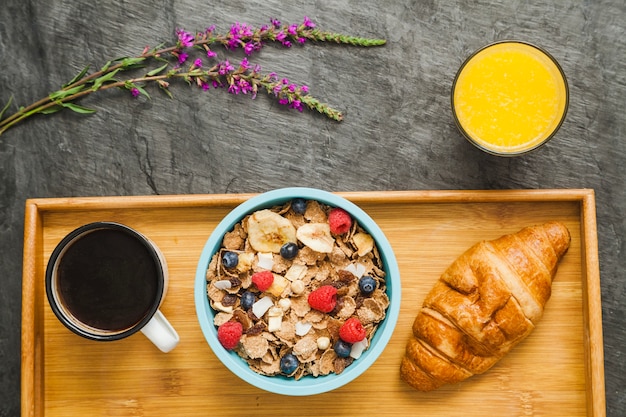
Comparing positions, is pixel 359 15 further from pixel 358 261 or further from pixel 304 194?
pixel 358 261

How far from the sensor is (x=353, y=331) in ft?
4.73

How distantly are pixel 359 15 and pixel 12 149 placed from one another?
1.08 m

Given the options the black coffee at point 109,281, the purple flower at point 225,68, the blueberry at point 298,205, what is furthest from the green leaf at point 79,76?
the blueberry at point 298,205

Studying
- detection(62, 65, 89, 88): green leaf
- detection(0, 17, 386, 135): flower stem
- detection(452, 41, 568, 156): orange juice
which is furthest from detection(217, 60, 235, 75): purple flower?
detection(452, 41, 568, 156): orange juice

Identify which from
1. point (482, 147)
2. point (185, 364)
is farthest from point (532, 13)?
point (185, 364)

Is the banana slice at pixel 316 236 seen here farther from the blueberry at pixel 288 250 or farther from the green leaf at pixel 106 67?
the green leaf at pixel 106 67

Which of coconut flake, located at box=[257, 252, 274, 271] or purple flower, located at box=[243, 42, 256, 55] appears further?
purple flower, located at box=[243, 42, 256, 55]

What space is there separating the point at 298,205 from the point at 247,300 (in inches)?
10.3

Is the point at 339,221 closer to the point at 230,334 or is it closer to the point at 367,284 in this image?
the point at 367,284

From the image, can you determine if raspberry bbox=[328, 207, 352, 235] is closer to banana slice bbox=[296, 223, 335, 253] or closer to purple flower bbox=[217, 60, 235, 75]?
banana slice bbox=[296, 223, 335, 253]

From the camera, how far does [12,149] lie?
1785 millimetres

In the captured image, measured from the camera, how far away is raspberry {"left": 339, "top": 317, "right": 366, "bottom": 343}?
56.8 inches

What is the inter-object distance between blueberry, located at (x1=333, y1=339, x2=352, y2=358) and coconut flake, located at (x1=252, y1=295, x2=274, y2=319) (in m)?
0.19

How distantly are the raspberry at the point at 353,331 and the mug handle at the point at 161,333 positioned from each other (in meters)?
0.43
